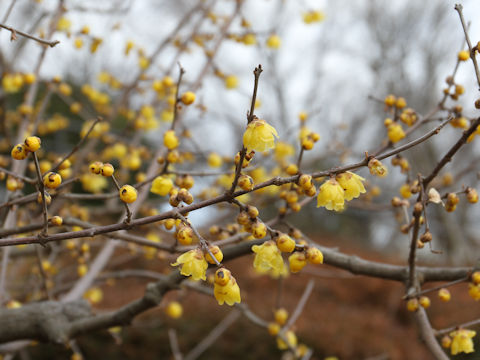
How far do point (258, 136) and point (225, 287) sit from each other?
40 centimetres

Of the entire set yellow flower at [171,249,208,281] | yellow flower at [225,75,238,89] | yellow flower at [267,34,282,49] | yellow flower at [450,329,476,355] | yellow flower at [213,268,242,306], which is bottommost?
yellow flower at [450,329,476,355]

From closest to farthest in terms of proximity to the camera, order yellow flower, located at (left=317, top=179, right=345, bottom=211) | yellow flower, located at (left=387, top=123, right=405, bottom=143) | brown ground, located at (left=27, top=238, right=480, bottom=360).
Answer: yellow flower, located at (left=317, top=179, right=345, bottom=211) → yellow flower, located at (left=387, top=123, right=405, bottom=143) → brown ground, located at (left=27, top=238, right=480, bottom=360)

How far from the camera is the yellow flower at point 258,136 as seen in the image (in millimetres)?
1078

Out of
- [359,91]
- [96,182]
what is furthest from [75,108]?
[359,91]

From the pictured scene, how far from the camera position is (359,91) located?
15633 mm

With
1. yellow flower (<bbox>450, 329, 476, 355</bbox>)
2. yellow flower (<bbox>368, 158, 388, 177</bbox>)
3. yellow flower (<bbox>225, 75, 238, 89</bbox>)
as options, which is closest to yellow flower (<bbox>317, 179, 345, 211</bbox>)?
yellow flower (<bbox>368, 158, 388, 177</bbox>)

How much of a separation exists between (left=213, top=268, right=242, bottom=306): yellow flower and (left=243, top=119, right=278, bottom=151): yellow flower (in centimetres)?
33

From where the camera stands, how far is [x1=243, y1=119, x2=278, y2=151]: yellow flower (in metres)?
1.08

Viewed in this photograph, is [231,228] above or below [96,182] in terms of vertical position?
below

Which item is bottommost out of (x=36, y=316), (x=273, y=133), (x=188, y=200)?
(x=36, y=316)

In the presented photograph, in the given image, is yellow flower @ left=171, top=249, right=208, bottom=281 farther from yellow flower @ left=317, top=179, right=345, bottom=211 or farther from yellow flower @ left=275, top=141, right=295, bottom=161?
yellow flower @ left=275, top=141, right=295, bottom=161

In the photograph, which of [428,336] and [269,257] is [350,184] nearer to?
[269,257]

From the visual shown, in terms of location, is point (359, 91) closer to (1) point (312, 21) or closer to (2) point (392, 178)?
(2) point (392, 178)

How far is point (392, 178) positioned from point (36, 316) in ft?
50.7
